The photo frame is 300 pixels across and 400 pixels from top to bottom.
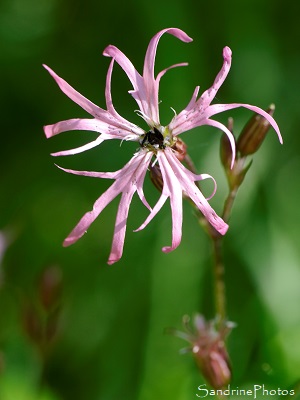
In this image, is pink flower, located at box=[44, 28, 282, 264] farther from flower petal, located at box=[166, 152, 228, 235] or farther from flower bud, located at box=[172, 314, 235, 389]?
flower bud, located at box=[172, 314, 235, 389]

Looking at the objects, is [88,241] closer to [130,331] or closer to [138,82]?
→ [130,331]

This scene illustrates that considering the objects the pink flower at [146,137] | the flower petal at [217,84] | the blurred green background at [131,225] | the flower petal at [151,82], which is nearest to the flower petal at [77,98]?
the pink flower at [146,137]

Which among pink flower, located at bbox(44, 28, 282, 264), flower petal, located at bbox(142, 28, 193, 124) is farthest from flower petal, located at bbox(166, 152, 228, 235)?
flower petal, located at bbox(142, 28, 193, 124)

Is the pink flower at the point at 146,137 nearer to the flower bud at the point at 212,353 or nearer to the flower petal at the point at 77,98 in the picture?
the flower petal at the point at 77,98

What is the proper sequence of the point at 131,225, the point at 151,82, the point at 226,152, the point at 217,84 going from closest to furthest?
the point at 217,84, the point at 151,82, the point at 226,152, the point at 131,225

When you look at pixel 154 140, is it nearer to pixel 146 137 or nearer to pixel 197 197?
pixel 146 137

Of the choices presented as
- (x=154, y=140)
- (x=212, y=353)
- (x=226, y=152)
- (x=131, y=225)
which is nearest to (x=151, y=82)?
(x=154, y=140)

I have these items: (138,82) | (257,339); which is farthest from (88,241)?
(138,82)
